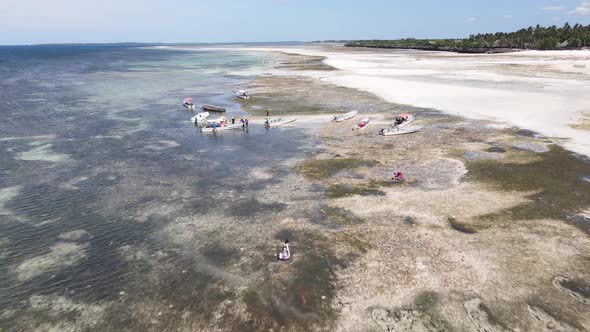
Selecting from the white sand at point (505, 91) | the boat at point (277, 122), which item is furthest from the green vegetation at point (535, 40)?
the boat at point (277, 122)

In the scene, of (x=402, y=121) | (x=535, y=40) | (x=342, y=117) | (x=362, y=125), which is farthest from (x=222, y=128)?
(x=535, y=40)

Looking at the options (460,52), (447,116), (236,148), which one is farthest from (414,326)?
(460,52)

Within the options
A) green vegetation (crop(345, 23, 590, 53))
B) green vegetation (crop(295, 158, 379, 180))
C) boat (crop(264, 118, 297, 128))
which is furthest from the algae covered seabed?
green vegetation (crop(345, 23, 590, 53))

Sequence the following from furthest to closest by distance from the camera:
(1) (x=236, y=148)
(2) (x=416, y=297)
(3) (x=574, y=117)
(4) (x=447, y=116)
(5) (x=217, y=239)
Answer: (4) (x=447, y=116), (3) (x=574, y=117), (1) (x=236, y=148), (5) (x=217, y=239), (2) (x=416, y=297)

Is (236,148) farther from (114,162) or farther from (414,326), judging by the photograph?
(414,326)

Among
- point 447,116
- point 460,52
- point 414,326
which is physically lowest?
point 414,326

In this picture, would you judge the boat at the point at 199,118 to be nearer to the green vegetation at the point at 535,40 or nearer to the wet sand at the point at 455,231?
the wet sand at the point at 455,231
